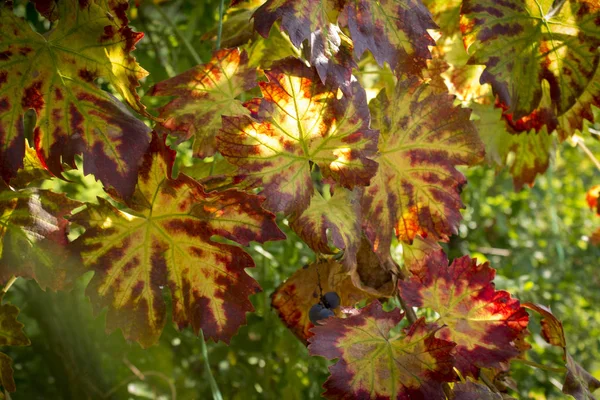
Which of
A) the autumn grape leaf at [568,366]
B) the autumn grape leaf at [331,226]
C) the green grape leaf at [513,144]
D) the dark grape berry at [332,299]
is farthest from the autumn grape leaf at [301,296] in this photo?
the green grape leaf at [513,144]

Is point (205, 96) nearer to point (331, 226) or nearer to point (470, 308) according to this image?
point (331, 226)

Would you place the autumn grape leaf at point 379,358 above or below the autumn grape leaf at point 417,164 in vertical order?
below

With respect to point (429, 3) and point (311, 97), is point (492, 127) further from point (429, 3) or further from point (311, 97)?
point (311, 97)

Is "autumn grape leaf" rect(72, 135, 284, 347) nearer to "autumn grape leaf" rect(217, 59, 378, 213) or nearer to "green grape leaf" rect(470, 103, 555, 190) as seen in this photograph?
"autumn grape leaf" rect(217, 59, 378, 213)

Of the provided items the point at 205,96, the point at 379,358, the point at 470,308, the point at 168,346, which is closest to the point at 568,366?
the point at 470,308

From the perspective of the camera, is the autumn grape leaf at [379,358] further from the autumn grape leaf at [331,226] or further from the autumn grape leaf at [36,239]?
the autumn grape leaf at [36,239]

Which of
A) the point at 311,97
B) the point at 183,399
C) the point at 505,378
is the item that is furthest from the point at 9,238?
the point at 183,399
